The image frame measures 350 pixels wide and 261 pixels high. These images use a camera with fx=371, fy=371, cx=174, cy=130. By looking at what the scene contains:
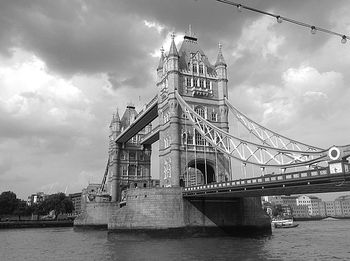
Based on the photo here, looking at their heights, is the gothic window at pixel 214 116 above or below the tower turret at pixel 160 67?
below

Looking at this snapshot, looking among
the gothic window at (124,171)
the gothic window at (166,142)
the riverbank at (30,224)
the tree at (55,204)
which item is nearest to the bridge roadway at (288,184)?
the gothic window at (166,142)

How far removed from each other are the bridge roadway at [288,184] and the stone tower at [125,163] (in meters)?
44.6

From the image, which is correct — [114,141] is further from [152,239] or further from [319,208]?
[319,208]

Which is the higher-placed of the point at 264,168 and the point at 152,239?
the point at 264,168

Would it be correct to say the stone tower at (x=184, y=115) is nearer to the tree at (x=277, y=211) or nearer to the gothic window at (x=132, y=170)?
the gothic window at (x=132, y=170)

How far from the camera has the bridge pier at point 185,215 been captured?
42.1 meters

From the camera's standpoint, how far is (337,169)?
24.4 meters

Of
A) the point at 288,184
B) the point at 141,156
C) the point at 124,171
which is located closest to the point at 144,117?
the point at 124,171

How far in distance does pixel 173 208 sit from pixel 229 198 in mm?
7495

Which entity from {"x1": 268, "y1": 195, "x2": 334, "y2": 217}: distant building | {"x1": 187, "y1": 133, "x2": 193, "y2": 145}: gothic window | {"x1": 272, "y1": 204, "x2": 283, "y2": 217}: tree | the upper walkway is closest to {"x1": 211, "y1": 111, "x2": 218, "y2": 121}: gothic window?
{"x1": 187, "y1": 133, "x2": 193, "y2": 145}: gothic window

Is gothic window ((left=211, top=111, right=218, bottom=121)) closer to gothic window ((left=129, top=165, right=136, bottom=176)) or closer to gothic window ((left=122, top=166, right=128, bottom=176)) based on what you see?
gothic window ((left=122, top=166, right=128, bottom=176))

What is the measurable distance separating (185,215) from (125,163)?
43.9 metres

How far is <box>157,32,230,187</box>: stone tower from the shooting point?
49.3 m

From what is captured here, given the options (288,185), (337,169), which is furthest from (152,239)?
(337,169)
